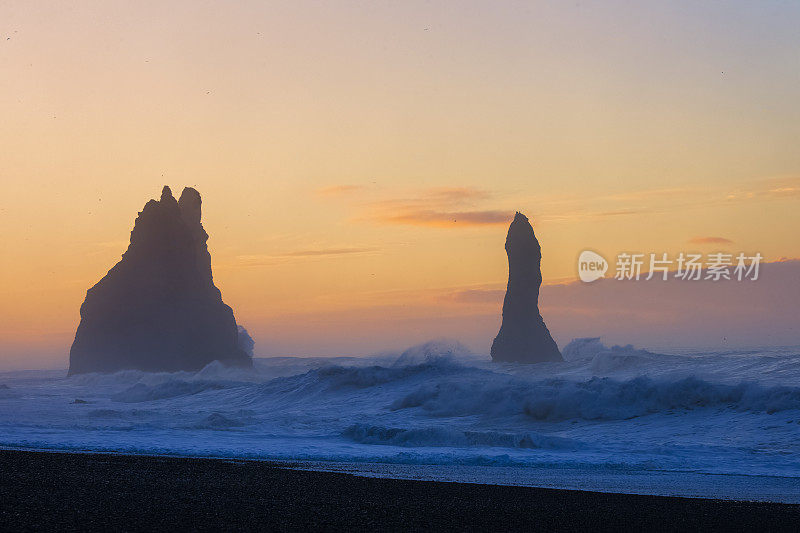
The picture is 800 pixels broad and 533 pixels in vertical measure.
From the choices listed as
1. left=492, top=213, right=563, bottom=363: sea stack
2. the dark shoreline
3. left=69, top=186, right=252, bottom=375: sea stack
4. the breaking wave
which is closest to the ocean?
the breaking wave

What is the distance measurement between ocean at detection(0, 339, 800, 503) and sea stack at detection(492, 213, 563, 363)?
31.9 m

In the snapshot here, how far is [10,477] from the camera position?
464 inches

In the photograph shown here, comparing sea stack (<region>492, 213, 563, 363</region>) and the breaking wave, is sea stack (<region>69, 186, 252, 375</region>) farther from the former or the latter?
the breaking wave

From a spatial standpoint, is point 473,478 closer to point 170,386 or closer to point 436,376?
A: point 436,376

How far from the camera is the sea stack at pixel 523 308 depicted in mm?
70875

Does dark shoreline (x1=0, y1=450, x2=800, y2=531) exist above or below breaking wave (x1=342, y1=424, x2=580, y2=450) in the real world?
above

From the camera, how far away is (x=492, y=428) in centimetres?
2423

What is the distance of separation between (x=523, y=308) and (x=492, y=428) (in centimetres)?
4896

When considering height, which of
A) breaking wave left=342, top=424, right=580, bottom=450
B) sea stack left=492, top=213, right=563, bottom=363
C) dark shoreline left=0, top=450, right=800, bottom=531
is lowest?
breaking wave left=342, top=424, right=580, bottom=450

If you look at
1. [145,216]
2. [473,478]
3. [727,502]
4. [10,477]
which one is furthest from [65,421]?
[145,216]

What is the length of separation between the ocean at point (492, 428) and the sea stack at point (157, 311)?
109 ft

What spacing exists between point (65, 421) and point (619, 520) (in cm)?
2049

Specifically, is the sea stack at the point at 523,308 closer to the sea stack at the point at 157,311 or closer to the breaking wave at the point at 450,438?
the sea stack at the point at 157,311

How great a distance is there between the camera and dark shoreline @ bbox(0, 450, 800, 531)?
8.70 metres
